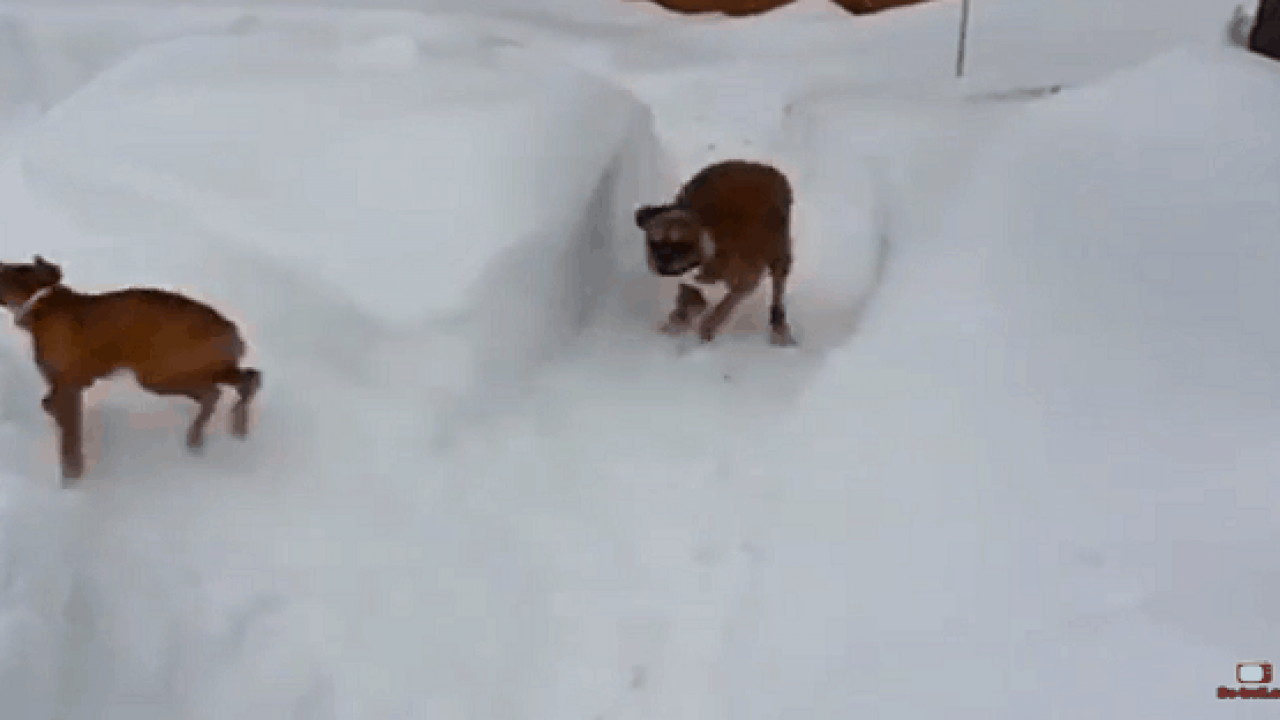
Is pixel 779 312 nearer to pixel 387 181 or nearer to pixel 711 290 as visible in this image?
pixel 711 290

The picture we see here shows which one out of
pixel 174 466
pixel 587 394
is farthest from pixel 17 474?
pixel 587 394

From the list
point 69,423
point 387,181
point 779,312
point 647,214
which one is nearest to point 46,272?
point 69,423

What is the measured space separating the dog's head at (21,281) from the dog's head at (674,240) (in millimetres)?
889

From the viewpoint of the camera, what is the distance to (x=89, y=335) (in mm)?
1278

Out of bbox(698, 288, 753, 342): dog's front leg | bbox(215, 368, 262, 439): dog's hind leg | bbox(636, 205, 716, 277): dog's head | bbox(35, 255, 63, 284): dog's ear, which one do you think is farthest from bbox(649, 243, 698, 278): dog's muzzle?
bbox(35, 255, 63, 284): dog's ear

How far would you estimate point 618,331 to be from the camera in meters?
2.04

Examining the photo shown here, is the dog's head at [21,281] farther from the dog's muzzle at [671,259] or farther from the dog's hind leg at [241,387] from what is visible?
the dog's muzzle at [671,259]

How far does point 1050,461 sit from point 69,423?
1205 millimetres

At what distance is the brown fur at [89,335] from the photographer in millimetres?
1277

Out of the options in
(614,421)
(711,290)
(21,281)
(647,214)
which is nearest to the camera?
(21,281)

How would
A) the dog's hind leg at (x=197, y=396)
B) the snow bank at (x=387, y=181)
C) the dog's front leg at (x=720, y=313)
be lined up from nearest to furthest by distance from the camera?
the dog's hind leg at (x=197, y=396) < the snow bank at (x=387, y=181) < the dog's front leg at (x=720, y=313)

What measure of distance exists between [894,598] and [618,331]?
84cm

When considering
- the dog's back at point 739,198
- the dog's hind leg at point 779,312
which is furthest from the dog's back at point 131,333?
the dog's hind leg at point 779,312

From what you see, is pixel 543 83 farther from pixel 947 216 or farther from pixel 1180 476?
pixel 1180 476
